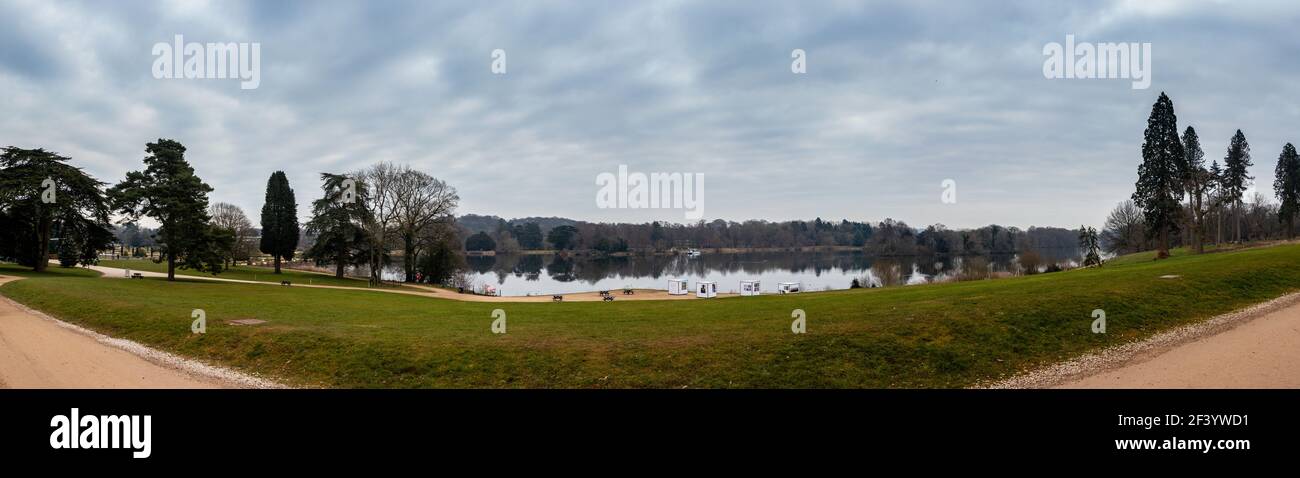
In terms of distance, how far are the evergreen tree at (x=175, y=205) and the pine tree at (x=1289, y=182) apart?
105 meters

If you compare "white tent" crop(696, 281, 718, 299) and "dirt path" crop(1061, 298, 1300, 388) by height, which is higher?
"dirt path" crop(1061, 298, 1300, 388)

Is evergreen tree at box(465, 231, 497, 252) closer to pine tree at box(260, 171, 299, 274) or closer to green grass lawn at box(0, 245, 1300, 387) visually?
pine tree at box(260, 171, 299, 274)

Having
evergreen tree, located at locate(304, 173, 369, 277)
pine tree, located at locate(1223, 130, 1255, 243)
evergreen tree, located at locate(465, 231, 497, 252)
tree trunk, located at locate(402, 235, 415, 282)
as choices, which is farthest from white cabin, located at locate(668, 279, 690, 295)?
evergreen tree, located at locate(465, 231, 497, 252)

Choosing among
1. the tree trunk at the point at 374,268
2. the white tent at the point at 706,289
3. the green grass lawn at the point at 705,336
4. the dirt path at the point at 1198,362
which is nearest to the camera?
the dirt path at the point at 1198,362

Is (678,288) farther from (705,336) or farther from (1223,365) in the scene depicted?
(1223,365)

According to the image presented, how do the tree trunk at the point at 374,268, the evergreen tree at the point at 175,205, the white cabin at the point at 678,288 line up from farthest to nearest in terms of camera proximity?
the tree trunk at the point at 374,268 < the white cabin at the point at 678,288 < the evergreen tree at the point at 175,205

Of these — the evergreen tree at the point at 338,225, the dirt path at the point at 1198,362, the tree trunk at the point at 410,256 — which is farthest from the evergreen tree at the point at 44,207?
the dirt path at the point at 1198,362

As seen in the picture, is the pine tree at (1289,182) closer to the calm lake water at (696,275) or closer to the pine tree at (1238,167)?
the pine tree at (1238,167)

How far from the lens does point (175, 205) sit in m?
36.5

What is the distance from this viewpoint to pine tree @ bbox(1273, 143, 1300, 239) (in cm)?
6800

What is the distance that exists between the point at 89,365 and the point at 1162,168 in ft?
221

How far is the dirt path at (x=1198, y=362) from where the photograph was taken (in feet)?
36.6

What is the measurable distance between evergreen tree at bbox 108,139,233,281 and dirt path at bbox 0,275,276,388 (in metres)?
20.1
